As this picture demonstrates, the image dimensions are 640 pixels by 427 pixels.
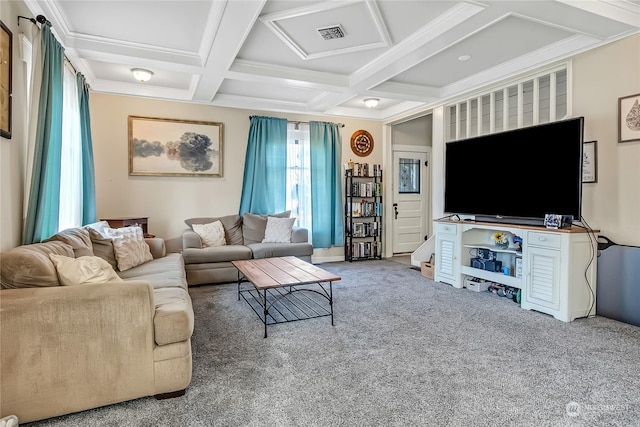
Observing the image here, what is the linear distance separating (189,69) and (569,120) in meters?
3.95

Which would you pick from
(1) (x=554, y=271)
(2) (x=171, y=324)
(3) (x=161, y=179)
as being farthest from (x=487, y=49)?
(3) (x=161, y=179)

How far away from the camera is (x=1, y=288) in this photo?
6.00ft

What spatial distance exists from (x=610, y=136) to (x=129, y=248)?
15.9ft

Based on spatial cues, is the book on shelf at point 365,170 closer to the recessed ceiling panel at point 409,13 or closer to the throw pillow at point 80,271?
the recessed ceiling panel at point 409,13

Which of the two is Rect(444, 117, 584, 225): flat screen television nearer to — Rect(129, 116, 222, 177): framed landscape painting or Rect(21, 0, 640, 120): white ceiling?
Rect(21, 0, 640, 120): white ceiling

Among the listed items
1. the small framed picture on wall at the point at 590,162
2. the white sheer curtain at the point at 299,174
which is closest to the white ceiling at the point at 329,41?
the small framed picture on wall at the point at 590,162

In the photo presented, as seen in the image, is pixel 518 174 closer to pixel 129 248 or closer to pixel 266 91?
pixel 266 91

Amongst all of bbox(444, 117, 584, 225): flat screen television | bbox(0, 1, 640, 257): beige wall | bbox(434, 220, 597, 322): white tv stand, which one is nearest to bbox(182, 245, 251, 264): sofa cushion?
bbox(0, 1, 640, 257): beige wall

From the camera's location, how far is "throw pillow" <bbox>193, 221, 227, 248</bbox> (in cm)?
497

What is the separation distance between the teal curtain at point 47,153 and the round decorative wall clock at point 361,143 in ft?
14.8

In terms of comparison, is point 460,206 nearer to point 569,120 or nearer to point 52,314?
point 569,120

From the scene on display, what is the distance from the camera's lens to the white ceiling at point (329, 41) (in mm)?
2828

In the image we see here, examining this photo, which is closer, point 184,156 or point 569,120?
point 569,120

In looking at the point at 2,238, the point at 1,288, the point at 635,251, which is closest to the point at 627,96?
the point at 635,251
